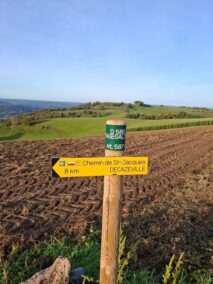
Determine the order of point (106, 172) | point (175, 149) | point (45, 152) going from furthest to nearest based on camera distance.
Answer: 1. point (175, 149)
2. point (45, 152)
3. point (106, 172)

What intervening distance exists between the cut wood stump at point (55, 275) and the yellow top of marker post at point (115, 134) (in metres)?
1.41

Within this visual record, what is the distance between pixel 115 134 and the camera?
2.94m

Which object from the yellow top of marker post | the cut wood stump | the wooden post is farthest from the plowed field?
the yellow top of marker post

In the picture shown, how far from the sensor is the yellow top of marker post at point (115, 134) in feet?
9.61

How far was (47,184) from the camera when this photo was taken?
886cm

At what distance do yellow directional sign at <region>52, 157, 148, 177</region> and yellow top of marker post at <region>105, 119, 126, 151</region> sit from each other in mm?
107

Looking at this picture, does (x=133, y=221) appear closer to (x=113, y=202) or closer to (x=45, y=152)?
(x=113, y=202)

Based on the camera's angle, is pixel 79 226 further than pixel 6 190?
No

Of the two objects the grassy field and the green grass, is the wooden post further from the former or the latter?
the grassy field

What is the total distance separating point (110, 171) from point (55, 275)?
1352 mm

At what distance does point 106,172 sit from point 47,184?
20.2 ft

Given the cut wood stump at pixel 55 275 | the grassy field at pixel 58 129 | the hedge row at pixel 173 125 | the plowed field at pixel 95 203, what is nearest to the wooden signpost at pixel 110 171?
the cut wood stump at pixel 55 275

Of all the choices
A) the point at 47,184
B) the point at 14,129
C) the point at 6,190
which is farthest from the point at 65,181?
the point at 14,129

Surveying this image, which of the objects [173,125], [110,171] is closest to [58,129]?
[173,125]
